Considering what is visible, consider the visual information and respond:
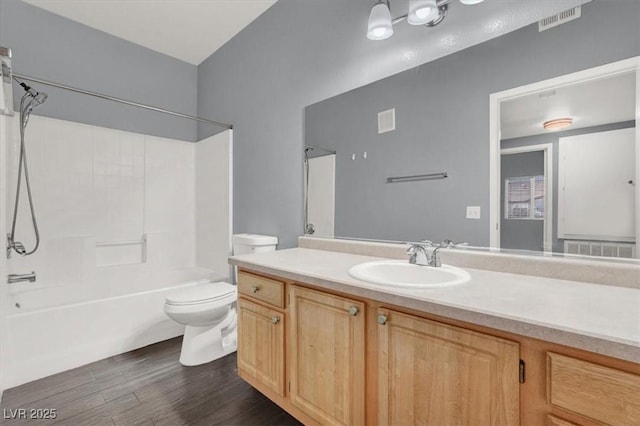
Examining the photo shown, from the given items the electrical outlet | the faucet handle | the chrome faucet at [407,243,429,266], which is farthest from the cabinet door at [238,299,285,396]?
the electrical outlet

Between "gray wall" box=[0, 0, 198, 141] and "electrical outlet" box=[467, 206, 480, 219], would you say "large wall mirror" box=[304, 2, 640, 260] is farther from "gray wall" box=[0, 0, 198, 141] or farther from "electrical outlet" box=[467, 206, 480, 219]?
"gray wall" box=[0, 0, 198, 141]

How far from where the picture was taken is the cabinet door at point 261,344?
138 centimetres

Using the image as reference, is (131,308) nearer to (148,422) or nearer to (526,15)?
(148,422)

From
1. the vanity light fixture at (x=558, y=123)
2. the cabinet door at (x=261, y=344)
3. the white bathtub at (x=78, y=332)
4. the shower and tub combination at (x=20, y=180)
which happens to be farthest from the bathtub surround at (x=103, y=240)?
the vanity light fixture at (x=558, y=123)

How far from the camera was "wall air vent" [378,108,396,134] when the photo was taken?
1.61 m

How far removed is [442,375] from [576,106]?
1.08 meters

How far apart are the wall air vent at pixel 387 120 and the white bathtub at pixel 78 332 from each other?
2.08 metres

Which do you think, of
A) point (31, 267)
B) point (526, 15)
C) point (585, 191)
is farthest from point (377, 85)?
point (31, 267)

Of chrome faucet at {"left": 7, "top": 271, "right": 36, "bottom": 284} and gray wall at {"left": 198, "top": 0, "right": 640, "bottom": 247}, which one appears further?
chrome faucet at {"left": 7, "top": 271, "right": 36, "bottom": 284}

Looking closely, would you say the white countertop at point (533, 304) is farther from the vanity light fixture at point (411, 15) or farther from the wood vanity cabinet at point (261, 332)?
the vanity light fixture at point (411, 15)

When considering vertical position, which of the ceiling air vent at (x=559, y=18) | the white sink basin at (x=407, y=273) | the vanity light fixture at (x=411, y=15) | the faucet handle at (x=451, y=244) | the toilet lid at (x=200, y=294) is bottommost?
the toilet lid at (x=200, y=294)

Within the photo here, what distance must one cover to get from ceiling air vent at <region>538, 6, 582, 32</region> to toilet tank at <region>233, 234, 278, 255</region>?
1.91 m

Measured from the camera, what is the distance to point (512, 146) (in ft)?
3.98

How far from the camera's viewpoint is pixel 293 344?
1.31 metres
